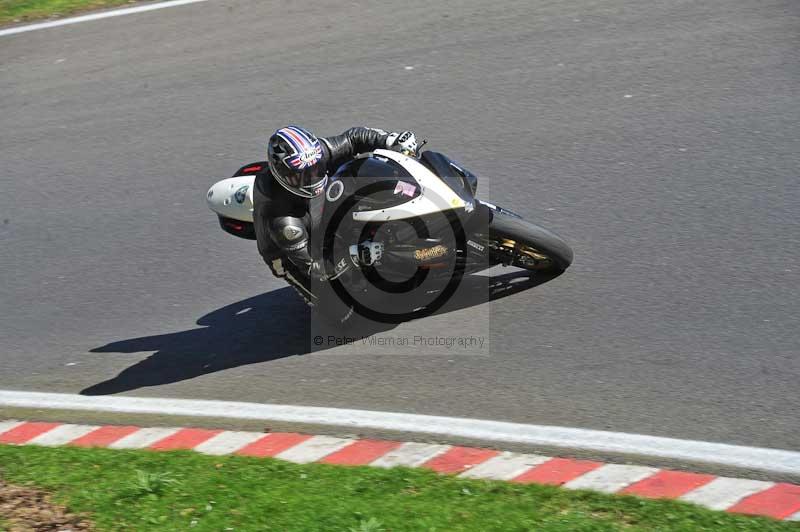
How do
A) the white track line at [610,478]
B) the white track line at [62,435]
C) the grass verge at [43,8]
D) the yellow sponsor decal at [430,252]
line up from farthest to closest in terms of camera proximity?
the grass verge at [43,8] → the yellow sponsor decal at [430,252] → the white track line at [62,435] → the white track line at [610,478]

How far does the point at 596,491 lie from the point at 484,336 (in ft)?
6.35

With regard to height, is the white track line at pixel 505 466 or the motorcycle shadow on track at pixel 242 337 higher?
the motorcycle shadow on track at pixel 242 337

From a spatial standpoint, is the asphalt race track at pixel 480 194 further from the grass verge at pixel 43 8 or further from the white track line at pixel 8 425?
the grass verge at pixel 43 8

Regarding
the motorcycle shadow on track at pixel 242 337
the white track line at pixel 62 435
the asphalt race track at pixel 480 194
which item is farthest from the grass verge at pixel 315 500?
the motorcycle shadow on track at pixel 242 337

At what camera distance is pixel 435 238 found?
6688 mm

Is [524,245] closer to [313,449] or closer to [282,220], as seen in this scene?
[282,220]

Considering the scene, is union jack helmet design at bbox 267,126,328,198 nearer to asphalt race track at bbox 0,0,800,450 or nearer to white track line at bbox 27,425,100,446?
asphalt race track at bbox 0,0,800,450

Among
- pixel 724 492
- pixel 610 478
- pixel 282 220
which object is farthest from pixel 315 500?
pixel 282 220

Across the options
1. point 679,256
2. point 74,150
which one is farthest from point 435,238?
point 74,150

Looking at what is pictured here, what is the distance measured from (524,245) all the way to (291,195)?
1.60m

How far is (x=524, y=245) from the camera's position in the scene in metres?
6.88

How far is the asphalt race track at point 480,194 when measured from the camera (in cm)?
618

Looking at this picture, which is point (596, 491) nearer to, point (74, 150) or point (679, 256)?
point (679, 256)

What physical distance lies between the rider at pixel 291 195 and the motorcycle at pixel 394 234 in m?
0.07
